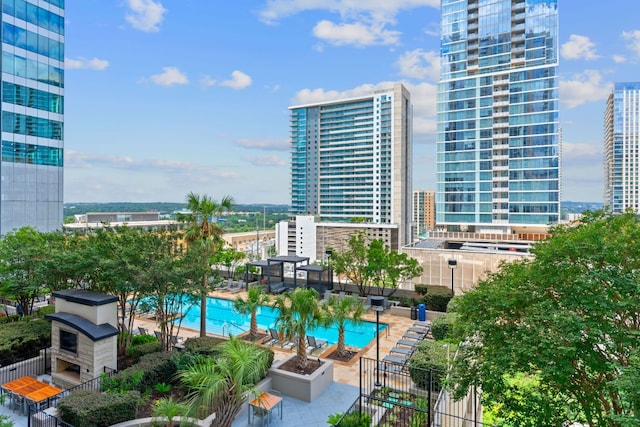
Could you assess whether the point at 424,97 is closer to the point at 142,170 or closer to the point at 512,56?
the point at 512,56

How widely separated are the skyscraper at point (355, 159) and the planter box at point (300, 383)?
3806 inches

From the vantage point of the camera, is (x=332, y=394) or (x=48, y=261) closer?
(x=332, y=394)

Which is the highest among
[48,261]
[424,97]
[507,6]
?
[424,97]

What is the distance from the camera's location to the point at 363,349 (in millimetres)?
15703

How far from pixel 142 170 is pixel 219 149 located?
25.4 m

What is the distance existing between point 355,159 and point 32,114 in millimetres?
101151

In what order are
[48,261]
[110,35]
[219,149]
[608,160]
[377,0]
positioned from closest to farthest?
[48,261], [110,35], [377,0], [219,149], [608,160]

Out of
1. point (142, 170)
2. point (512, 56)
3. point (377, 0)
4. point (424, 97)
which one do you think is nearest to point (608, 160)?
point (424, 97)

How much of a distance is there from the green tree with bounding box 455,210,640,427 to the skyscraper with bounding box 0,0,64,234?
31198 millimetres

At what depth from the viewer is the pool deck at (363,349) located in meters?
13.0

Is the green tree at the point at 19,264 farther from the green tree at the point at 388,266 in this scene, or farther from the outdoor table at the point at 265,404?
the green tree at the point at 388,266

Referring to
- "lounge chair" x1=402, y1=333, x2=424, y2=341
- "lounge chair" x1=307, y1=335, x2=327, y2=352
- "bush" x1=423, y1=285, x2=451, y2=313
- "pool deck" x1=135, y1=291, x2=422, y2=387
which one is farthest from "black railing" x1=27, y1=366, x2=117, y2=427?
"bush" x1=423, y1=285, x2=451, y2=313

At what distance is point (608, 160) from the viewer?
126750mm

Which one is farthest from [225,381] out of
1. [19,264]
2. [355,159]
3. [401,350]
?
[355,159]
